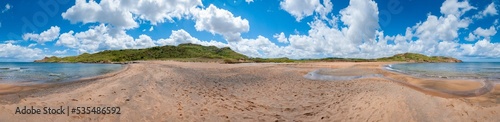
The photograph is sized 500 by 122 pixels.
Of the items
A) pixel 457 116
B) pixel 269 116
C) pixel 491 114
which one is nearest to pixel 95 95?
pixel 269 116

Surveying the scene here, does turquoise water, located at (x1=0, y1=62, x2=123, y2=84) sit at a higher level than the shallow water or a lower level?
higher

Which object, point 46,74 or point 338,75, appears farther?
point 46,74

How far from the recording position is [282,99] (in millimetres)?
15750

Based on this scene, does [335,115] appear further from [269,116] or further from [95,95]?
[95,95]

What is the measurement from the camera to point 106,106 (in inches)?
469

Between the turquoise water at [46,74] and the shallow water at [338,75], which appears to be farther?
the shallow water at [338,75]

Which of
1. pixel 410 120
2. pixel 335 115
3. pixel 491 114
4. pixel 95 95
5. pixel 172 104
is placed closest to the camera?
pixel 410 120

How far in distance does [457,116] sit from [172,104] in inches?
510

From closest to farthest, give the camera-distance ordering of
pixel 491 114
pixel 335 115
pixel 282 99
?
pixel 491 114, pixel 335 115, pixel 282 99

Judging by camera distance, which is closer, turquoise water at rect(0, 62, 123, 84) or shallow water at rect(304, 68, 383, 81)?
turquoise water at rect(0, 62, 123, 84)

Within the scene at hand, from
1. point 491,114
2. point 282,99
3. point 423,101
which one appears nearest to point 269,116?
point 282,99

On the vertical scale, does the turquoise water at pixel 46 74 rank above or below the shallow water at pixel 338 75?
above

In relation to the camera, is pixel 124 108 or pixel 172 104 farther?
pixel 172 104

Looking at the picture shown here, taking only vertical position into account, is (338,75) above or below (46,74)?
below
